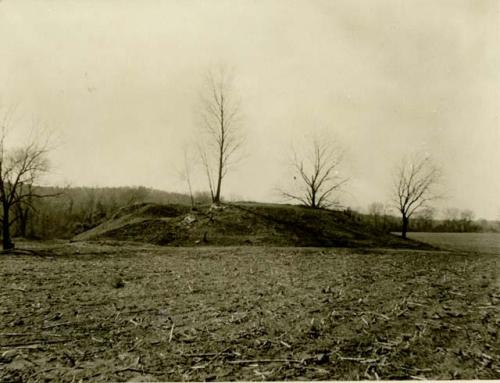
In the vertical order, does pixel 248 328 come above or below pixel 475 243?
below

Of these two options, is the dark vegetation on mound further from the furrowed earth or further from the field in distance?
the furrowed earth

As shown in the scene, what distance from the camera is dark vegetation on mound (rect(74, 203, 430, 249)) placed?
71.2ft

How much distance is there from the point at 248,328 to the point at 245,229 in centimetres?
1799

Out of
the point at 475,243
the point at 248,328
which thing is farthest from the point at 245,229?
the point at 475,243

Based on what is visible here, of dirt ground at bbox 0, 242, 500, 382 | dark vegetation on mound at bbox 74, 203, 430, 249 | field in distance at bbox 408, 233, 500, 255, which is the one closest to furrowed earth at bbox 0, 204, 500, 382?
dirt ground at bbox 0, 242, 500, 382

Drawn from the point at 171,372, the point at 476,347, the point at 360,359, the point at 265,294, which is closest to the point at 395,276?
the point at 265,294

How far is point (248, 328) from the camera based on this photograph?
5207 millimetres

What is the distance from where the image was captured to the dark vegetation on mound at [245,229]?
21.7 metres

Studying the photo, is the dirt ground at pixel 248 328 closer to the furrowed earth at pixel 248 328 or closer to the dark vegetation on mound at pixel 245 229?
the furrowed earth at pixel 248 328

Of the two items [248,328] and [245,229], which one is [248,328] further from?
[245,229]

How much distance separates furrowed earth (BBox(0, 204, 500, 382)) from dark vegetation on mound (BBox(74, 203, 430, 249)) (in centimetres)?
1282

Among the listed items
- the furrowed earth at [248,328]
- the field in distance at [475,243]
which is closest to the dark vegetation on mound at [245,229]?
the field in distance at [475,243]

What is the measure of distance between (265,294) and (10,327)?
165 inches

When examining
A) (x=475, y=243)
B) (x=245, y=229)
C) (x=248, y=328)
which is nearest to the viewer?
(x=248, y=328)
